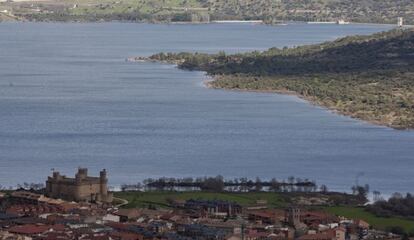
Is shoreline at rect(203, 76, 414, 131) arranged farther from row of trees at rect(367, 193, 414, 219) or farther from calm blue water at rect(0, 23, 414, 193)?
row of trees at rect(367, 193, 414, 219)

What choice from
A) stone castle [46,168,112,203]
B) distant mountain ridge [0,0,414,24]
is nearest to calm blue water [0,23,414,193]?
stone castle [46,168,112,203]

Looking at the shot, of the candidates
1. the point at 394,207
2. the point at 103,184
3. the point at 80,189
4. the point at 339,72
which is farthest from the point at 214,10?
the point at 394,207

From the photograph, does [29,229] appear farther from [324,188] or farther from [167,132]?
[167,132]

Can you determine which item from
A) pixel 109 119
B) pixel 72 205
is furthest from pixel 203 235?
pixel 109 119

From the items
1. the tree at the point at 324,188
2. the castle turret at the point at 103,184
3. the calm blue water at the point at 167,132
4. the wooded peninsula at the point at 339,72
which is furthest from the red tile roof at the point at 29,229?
the wooded peninsula at the point at 339,72

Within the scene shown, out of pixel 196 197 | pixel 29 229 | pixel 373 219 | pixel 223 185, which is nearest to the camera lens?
pixel 29 229

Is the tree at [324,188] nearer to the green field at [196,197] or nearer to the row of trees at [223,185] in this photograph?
the row of trees at [223,185]

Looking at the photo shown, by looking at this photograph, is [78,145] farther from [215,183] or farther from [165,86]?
[165,86]
